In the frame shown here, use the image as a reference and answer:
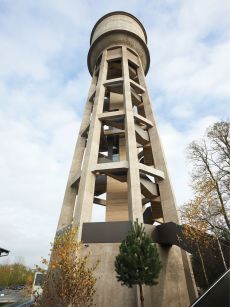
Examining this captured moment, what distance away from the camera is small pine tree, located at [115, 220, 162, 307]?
1170 centimetres

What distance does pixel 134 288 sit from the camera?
13641mm

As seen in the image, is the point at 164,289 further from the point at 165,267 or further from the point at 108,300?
the point at 108,300

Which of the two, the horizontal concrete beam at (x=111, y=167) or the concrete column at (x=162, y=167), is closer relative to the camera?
the concrete column at (x=162, y=167)

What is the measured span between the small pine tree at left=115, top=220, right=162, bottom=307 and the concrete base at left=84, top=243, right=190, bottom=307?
1.68 metres

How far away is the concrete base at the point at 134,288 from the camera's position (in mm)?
13516

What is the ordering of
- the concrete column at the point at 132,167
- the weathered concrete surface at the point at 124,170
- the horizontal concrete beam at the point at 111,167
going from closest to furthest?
the weathered concrete surface at the point at 124,170
the concrete column at the point at 132,167
the horizontal concrete beam at the point at 111,167

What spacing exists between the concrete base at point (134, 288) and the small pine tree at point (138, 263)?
5.51 ft

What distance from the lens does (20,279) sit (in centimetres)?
8256

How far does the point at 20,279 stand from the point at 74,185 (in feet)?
267

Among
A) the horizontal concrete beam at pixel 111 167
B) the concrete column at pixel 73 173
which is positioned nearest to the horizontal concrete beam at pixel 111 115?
the concrete column at pixel 73 173

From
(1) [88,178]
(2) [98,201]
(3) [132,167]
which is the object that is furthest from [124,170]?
(2) [98,201]

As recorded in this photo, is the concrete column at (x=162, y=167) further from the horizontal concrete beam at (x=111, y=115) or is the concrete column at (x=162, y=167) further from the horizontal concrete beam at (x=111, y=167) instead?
the horizontal concrete beam at (x=111, y=167)

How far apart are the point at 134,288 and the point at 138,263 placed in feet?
9.74

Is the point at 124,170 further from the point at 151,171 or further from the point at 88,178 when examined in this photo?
the point at 88,178
